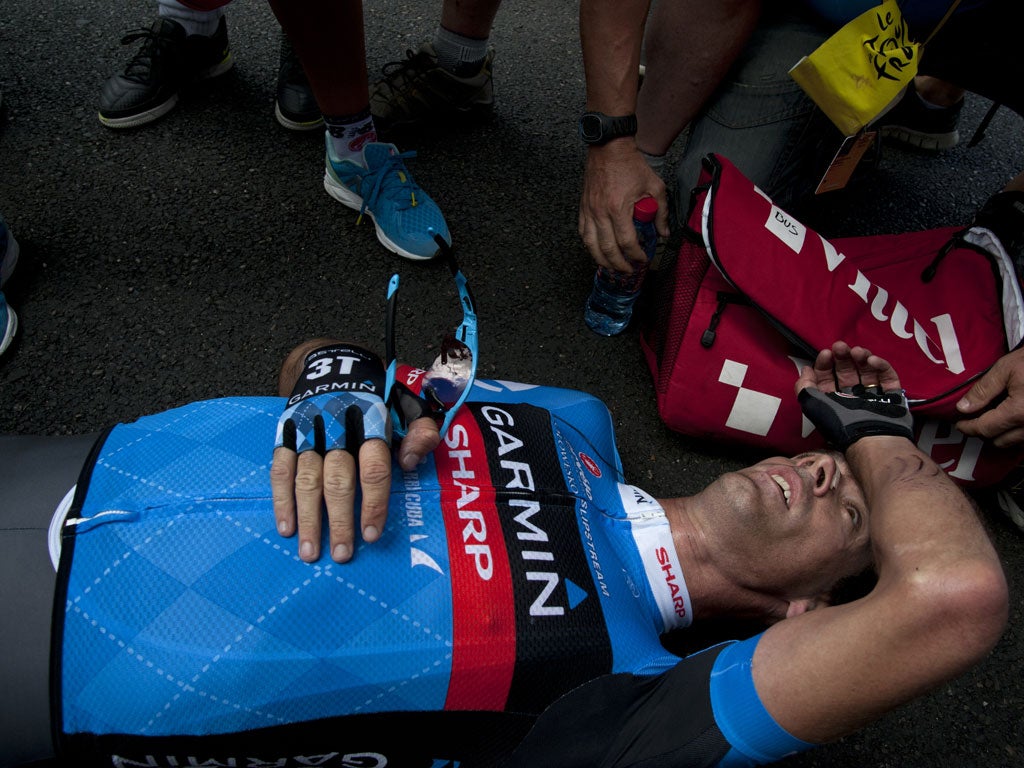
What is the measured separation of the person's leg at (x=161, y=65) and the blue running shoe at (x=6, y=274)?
71 cm

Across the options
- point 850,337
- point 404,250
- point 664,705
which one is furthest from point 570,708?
point 404,250

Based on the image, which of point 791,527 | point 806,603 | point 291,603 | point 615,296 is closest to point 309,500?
point 291,603

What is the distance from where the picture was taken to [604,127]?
1.75 metres

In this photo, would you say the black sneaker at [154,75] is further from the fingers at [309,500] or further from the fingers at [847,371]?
the fingers at [847,371]

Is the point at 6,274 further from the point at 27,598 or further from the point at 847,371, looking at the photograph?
the point at 847,371

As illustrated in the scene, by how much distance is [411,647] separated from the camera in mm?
1042

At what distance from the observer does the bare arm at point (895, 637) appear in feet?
3.22

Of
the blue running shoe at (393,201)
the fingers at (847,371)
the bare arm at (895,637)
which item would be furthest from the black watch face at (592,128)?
the bare arm at (895,637)

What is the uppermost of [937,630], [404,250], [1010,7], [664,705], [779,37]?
[1010,7]

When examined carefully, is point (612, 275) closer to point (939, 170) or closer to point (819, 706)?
point (819, 706)

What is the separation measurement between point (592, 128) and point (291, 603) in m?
Answer: 1.34

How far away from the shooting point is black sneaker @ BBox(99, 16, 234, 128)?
8.04 ft

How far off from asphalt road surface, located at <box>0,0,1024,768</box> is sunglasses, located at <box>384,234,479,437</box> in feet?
2.29

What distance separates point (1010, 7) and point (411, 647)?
7.69 ft
